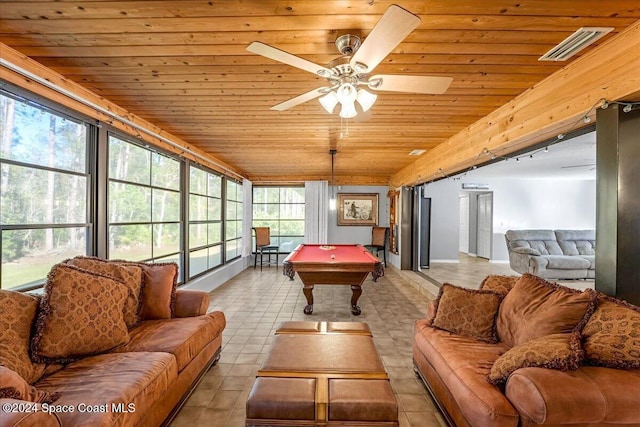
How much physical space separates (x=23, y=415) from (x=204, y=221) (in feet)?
15.2

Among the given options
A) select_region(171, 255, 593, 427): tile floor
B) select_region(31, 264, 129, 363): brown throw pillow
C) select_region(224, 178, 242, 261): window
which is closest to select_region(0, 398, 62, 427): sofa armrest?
select_region(31, 264, 129, 363): brown throw pillow

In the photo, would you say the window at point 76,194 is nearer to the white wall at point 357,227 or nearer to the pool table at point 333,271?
the pool table at point 333,271

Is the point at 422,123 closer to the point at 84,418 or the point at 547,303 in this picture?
the point at 547,303

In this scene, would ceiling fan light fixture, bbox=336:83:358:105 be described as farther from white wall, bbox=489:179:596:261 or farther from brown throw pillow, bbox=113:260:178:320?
white wall, bbox=489:179:596:261

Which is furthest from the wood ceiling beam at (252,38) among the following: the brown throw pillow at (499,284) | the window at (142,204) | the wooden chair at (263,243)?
the wooden chair at (263,243)

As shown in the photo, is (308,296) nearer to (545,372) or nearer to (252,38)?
(545,372)

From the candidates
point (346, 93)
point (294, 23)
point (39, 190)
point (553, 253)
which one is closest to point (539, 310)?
point (346, 93)

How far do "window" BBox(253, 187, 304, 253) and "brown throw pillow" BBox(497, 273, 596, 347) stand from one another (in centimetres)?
634

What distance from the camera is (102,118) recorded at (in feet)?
9.42

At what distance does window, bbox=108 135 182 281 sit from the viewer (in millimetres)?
3223

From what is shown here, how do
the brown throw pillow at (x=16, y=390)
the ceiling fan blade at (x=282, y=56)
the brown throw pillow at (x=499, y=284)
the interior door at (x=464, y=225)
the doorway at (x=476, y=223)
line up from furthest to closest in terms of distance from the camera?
1. the interior door at (x=464, y=225)
2. the doorway at (x=476, y=223)
3. the brown throw pillow at (x=499, y=284)
4. the ceiling fan blade at (x=282, y=56)
5. the brown throw pillow at (x=16, y=390)

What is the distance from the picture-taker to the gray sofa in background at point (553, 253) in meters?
5.69

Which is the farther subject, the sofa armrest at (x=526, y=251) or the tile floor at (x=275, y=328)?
the sofa armrest at (x=526, y=251)

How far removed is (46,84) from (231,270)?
15.2ft
